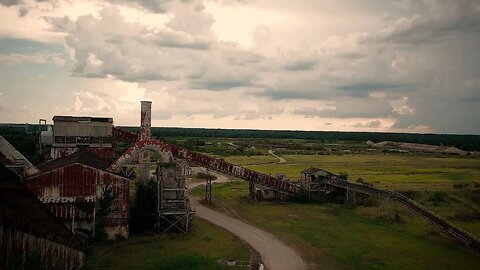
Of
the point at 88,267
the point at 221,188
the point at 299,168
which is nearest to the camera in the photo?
the point at 88,267

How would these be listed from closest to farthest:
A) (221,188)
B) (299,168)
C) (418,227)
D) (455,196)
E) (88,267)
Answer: (88,267) → (418,227) → (455,196) → (221,188) → (299,168)

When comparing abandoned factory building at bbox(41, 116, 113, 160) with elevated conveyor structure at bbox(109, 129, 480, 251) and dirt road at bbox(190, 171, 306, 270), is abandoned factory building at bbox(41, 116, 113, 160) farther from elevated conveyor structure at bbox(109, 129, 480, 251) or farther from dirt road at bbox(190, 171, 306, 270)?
dirt road at bbox(190, 171, 306, 270)

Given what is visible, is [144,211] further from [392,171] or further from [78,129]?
[392,171]

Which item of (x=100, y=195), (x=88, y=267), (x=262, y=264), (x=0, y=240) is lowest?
(x=262, y=264)

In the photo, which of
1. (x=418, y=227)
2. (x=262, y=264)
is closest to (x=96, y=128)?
(x=262, y=264)

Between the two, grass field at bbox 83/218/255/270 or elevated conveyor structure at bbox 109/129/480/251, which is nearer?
grass field at bbox 83/218/255/270

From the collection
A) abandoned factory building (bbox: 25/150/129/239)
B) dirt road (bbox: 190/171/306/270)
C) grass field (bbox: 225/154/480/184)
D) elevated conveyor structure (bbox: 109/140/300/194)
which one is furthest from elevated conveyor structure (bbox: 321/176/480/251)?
abandoned factory building (bbox: 25/150/129/239)

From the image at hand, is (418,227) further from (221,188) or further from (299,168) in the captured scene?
(299,168)
